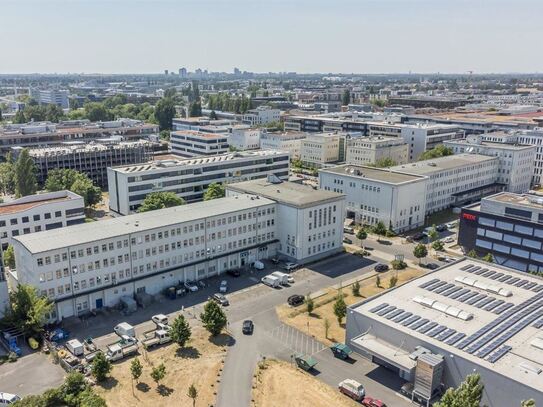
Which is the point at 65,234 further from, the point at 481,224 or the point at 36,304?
the point at 481,224

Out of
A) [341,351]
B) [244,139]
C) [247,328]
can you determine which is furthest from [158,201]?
[244,139]

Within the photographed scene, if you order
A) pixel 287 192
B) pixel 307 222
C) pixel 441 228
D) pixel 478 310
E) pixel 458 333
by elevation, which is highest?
pixel 287 192

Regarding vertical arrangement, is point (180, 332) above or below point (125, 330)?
above

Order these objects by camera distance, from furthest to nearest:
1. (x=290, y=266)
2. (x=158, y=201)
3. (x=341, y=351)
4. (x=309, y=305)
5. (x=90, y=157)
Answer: (x=90, y=157)
(x=158, y=201)
(x=290, y=266)
(x=309, y=305)
(x=341, y=351)

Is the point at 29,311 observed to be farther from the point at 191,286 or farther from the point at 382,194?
the point at 382,194

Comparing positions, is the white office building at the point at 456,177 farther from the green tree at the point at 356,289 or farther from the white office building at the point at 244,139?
the white office building at the point at 244,139

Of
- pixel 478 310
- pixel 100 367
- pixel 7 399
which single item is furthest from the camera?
pixel 478 310

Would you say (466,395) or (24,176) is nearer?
(466,395)

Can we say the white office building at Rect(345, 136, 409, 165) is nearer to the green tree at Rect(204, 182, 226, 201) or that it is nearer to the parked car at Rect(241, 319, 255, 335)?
the green tree at Rect(204, 182, 226, 201)
